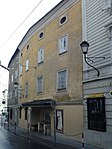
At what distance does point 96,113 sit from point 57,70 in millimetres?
7057

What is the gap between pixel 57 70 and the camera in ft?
68.5

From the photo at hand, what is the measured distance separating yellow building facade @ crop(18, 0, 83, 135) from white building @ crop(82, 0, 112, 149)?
1144 millimetres

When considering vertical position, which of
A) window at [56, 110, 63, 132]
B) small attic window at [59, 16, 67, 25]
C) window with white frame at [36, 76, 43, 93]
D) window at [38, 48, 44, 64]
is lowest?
window at [56, 110, 63, 132]

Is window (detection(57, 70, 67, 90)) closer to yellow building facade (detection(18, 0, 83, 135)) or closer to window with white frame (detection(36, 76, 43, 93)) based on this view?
yellow building facade (detection(18, 0, 83, 135))

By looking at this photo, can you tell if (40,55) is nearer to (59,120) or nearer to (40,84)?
(40,84)

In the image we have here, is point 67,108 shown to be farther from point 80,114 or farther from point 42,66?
point 42,66

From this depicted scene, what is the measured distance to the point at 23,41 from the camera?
107ft

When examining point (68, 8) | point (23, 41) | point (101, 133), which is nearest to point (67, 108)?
point (101, 133)

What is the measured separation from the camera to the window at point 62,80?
1946cm

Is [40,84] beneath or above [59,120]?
above

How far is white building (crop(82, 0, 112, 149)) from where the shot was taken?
13711 millimetres

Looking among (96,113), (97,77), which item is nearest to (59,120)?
(96,113)

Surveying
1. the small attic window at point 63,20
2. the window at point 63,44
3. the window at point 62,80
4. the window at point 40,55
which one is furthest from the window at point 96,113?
the window at point 40,55

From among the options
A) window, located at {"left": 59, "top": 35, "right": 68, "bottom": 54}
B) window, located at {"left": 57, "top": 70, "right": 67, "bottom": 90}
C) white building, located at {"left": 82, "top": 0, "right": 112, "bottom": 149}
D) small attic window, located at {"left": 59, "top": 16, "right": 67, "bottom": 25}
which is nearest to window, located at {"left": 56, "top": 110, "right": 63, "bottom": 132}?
window, located at {"left": 57, "top": 70, "right": 67, "bottom": 90}
